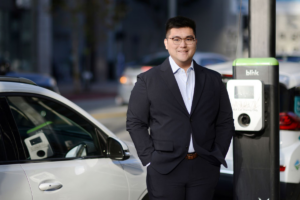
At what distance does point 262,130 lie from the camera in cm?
335

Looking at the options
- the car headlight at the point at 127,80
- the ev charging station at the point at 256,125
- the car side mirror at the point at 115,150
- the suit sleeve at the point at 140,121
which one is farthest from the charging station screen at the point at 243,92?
the car headlight at the point at 127,80

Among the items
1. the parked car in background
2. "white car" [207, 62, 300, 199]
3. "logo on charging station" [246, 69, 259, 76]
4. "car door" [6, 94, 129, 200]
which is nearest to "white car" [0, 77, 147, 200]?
"car door" [6, 94, 129, 200]

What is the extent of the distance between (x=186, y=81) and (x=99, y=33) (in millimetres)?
20511

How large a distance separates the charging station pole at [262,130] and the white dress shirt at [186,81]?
22.3 inches

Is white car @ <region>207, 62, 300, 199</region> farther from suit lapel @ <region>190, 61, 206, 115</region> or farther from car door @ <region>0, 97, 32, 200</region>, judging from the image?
car door @ <region>0, 97, 32, 200</region>

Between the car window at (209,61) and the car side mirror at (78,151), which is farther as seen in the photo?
the car window at (209,61)

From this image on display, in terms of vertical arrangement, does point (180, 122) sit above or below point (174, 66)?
below

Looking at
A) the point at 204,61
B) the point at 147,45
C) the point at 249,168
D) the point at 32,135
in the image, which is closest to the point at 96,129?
the point at 32,135

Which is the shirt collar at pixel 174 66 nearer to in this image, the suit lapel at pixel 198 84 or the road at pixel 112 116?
the suit lapel at pixel 198 84

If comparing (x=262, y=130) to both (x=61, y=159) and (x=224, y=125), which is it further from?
(x=61, y=159)

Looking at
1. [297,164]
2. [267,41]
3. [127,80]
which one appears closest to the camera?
[267,41]

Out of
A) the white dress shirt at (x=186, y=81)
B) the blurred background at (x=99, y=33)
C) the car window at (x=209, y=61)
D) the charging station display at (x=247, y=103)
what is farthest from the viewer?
the blurred background at (x=99, y=33)

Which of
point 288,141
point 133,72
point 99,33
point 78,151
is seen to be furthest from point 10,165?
point 99,33

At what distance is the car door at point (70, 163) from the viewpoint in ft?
9.79
